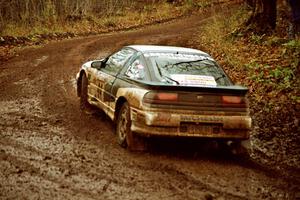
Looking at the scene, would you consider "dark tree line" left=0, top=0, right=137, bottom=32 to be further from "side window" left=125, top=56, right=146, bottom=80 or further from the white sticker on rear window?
the white sticker on rear window

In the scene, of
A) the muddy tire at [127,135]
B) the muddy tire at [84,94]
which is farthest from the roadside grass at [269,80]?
A: the muddy tire at [84,94]

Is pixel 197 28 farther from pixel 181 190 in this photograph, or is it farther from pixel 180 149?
pixel 181 190

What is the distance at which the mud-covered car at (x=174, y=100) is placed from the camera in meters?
6.88

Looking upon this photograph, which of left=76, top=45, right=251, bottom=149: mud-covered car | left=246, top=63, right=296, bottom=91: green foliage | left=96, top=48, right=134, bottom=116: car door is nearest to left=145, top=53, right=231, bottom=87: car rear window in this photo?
left=76, top=45, right=251, bottom=149: mud-covered car

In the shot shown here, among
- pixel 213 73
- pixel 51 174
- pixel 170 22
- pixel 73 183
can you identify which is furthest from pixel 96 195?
pixel 170 22

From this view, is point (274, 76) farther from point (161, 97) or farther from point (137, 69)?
point (161, 97)

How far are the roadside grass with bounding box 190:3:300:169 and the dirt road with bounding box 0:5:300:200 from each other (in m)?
1.16

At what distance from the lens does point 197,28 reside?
76.9 feet

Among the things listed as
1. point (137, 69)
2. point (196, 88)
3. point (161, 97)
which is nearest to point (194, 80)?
point (196, 88)

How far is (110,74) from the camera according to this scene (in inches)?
336

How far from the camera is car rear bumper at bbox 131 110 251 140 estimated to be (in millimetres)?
6836

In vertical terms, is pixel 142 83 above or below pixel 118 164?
above

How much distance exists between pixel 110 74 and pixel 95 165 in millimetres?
2372

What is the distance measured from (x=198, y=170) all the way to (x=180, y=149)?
3.78 ft
